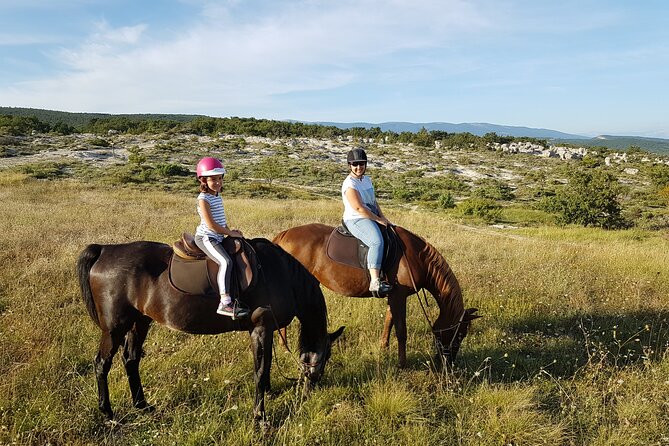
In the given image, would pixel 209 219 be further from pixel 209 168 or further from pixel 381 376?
pixel 381 376

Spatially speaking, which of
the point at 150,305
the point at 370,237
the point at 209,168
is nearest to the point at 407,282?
the point at 370,237

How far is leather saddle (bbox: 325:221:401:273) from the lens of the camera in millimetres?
5617

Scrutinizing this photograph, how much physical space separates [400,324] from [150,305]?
10.1 feet

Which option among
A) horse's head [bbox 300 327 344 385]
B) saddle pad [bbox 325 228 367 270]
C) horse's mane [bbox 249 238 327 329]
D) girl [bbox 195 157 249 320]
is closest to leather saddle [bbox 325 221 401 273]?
saddle pad [bbox 325 228 367 270]

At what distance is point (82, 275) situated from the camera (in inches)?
160

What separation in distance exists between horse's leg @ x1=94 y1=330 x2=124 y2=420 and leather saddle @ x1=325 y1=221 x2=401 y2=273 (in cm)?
305

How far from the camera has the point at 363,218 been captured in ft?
18.6

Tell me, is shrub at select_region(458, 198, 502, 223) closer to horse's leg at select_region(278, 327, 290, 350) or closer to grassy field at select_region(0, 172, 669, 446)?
grassy field at select_region(0, 172, 669, 446)

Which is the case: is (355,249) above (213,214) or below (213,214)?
below

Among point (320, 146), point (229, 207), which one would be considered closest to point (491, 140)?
point (320, 146)

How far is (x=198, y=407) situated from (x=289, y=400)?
95 centimetres

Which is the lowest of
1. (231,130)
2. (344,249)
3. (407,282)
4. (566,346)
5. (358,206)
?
Answer: (566,346)

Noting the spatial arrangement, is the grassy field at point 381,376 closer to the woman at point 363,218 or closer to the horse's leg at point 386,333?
the horse's leg at point 386,333

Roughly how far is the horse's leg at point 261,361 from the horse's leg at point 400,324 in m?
1.91
